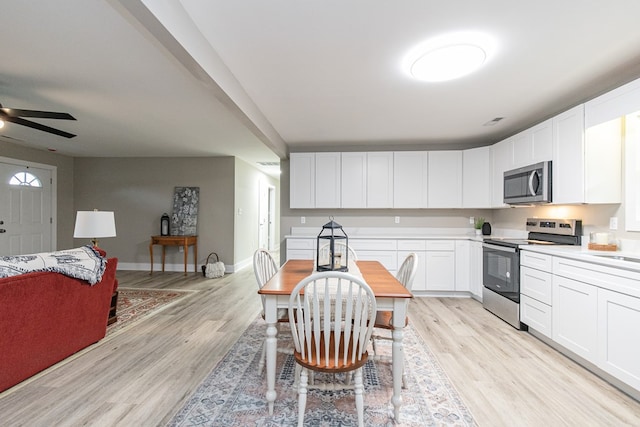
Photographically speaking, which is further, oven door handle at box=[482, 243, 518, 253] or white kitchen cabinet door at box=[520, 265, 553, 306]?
oven door handle at box=[482, 243, 518, 253]

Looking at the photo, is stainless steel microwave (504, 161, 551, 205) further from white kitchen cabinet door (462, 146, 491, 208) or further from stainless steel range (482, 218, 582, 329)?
white kitchen cabinet door (462, 146, 491, 208)

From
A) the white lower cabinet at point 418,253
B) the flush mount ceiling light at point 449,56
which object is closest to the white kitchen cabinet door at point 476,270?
the white lower cabinet at point 418,253

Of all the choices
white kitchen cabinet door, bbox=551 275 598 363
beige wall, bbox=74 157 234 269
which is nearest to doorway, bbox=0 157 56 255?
beige wall, bbox=74 157 234 269

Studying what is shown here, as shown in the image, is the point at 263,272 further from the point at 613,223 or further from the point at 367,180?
the point at 613,223

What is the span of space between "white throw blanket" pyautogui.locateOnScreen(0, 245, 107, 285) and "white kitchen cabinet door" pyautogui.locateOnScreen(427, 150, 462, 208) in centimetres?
413

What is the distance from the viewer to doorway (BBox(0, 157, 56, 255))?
5098mm

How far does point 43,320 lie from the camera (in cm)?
222

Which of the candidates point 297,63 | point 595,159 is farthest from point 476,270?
point 297,63

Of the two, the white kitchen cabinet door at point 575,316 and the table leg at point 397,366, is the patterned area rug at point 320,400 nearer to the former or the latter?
the table leg at point 397,366

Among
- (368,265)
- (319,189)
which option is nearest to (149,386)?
(368,265)

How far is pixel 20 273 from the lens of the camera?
210 centimetres

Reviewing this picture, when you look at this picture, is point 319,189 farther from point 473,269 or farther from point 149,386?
point 149,386

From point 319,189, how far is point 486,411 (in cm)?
347

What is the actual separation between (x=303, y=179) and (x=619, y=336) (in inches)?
149
